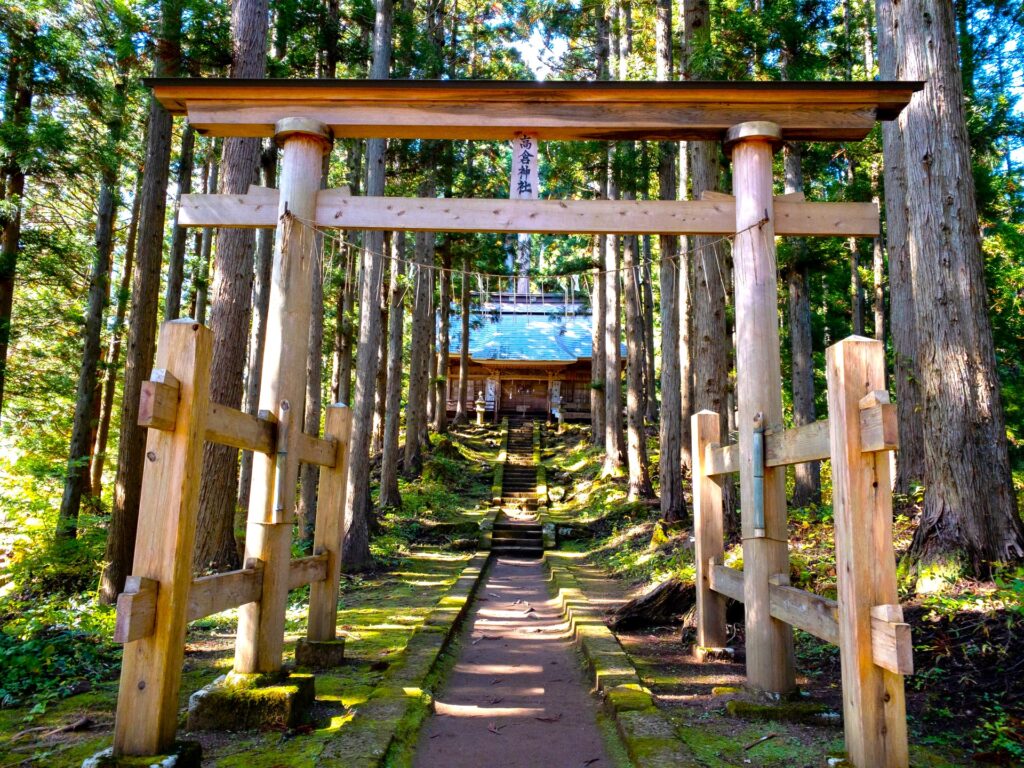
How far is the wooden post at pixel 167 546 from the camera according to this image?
294 centimetres

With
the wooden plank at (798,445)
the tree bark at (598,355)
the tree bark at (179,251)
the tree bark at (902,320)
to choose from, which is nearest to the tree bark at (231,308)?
the tree bark at (179,251)

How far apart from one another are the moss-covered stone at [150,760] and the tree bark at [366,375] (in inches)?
291

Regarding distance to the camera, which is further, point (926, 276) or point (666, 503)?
point (666, 503)

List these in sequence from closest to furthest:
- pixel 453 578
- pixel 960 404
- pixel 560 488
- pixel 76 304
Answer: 1. pixel 960 404
2. pixel 453 578
3. pixel 76 304
4. pixel 560 488

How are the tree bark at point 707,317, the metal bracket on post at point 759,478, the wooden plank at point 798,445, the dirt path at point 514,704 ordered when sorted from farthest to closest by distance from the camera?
the tree bark at point 707,317, the metal bracket on post at point 759,478, the dirt path at point 514,704, the wooden plank at point 798,445

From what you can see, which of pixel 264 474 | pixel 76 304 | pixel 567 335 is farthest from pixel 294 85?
pixel 567 335

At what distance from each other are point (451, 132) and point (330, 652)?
4.28 m

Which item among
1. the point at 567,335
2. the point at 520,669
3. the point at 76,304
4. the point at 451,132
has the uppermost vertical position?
the point at 567,335

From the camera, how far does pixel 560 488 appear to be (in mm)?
19969

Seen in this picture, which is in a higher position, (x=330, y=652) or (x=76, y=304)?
(x=76, y=304)

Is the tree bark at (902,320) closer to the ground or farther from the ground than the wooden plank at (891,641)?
farther from the ground

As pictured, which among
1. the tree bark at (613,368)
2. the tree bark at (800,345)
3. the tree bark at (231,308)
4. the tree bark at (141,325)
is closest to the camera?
the tree bark at (141,325)

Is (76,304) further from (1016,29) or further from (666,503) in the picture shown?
(1016,29)

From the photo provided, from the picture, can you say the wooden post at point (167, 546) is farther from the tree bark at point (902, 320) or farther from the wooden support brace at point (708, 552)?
the tree bark at point (902, 320)
